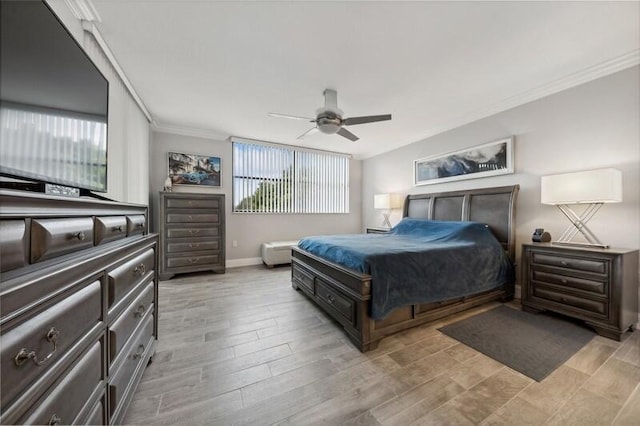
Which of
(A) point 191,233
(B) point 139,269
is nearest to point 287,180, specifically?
(A) point 191,233

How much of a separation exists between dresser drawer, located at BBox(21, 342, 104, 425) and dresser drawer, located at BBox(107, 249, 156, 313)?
0.20m

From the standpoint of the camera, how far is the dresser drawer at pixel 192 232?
3787mm

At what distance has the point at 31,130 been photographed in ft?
2.99

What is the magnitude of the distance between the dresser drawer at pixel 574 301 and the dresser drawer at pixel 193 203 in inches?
180

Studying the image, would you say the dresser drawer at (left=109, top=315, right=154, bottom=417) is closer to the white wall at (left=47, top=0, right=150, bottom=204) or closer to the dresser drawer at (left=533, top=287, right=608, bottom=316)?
the white wall at (left=47, top=0, right=150, bottom=204)

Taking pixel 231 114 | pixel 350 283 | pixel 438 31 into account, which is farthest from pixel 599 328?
pixel 231 114

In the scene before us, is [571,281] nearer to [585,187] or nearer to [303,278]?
[585,187]

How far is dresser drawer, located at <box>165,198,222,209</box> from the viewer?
3.80 m

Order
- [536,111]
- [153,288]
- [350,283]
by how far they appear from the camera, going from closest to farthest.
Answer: [153,288] → [350,283] → [536,111]

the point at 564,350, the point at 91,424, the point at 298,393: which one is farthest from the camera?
the point at 564,350

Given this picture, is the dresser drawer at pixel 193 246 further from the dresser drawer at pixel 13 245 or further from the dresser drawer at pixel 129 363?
the dresser drawer at pixel 13 245

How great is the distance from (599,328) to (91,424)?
361cm

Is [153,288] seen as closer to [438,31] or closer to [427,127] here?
[438,31]

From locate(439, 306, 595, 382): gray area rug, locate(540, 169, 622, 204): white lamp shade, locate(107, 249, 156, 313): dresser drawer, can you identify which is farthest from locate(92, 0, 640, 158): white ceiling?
locate(439, 306, 595, 382): gray area rug
